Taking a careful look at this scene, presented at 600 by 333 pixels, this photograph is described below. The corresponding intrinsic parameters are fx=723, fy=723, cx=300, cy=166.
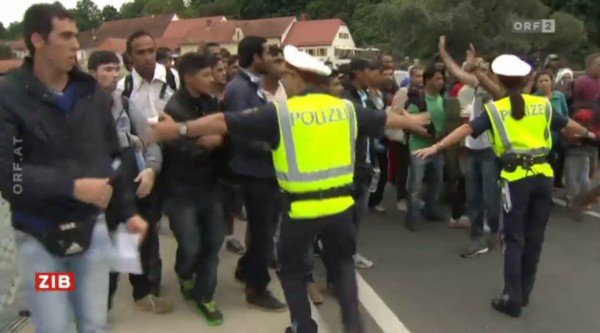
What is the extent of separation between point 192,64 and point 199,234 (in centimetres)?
121

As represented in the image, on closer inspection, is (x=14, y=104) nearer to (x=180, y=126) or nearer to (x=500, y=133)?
(x=180, y=126)

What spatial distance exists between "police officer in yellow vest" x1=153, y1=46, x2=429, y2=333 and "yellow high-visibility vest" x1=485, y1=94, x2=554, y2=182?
1.41 meters

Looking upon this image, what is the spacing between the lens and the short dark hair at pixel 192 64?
501 centimetres

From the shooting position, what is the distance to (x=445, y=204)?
9.12 m

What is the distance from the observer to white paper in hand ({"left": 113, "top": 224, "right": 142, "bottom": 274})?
3318mm

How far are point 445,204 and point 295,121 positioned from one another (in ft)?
18.3

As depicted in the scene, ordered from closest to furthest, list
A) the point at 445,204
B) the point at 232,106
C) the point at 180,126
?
the point at 180,126, the point at 232,106, the point at 445,204

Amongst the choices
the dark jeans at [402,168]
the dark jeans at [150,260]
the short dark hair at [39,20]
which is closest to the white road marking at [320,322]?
the dark jeans at [150,260]

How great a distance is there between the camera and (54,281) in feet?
10.2

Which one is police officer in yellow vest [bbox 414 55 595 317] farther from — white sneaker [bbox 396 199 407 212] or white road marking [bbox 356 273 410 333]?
white sneaker [bbox 396 199 407 212]

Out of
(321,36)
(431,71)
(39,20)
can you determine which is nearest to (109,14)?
(321,36)

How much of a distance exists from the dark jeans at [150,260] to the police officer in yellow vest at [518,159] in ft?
6.58

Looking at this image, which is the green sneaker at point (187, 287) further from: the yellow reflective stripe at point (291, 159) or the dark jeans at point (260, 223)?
the yellow reflective stripe at point (291, 159)

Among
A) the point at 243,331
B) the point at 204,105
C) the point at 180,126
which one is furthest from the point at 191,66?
the point at 243,331
